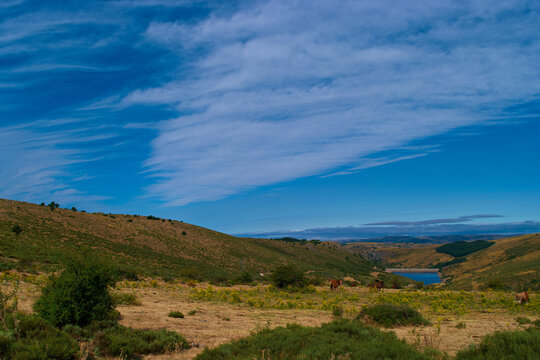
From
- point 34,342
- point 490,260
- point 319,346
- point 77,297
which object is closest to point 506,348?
point 319,346

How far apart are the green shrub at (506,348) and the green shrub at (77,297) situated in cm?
1128

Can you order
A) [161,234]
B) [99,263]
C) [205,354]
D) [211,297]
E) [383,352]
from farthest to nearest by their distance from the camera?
[161,234], [211,297], [99,263], [205,354], [383,352]

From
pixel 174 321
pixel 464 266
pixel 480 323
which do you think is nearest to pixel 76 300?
pixel 174 321

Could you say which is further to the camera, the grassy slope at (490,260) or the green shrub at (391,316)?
the grassy slope at (490,260)

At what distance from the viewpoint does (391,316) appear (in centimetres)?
1366

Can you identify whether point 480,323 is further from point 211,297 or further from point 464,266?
point 464,266

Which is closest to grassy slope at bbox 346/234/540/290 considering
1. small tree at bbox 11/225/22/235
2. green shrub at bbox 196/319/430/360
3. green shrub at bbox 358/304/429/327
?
green shrub at bbox 358/304/429/327

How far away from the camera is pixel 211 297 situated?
22.4m

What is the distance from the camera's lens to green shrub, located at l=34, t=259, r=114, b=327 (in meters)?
10.4

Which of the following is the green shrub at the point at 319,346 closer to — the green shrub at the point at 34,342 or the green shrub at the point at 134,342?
the green shrub at the point at 134,342

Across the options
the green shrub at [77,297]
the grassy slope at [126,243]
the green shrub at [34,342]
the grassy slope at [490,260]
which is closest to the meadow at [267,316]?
the green shrub at [77,297]

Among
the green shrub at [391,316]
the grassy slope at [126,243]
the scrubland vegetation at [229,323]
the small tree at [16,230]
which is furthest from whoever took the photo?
the small tree at [16,230]

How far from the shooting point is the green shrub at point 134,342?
882cm

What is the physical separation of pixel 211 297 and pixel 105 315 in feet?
38.4
